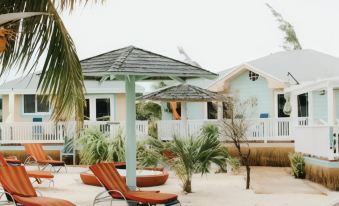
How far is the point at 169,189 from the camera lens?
1520cm

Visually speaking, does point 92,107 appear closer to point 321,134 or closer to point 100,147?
point 100,147

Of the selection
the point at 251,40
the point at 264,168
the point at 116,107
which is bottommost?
the point at 264,168

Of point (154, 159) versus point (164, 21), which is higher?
point (164, 21)

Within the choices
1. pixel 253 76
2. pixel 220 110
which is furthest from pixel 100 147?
pixel 253 76

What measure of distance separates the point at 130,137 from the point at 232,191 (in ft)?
11.5

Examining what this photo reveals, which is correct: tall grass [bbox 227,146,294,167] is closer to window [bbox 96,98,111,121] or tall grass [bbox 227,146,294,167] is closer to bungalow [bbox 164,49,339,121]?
bungalow [bbox 164,49,339,121]

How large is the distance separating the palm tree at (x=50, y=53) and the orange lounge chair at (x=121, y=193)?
303cm

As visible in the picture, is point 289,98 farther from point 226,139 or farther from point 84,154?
point 84,154

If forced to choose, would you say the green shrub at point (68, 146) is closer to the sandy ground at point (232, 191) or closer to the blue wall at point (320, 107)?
the sandy ground at point (232, 191)

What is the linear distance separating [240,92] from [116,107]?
709 cm

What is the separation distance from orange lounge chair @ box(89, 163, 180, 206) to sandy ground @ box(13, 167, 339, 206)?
147 cm

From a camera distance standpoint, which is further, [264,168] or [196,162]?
[264,168]

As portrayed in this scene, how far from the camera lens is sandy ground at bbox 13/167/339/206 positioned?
12.9 m

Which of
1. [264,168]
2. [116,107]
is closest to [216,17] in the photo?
[116,107]
